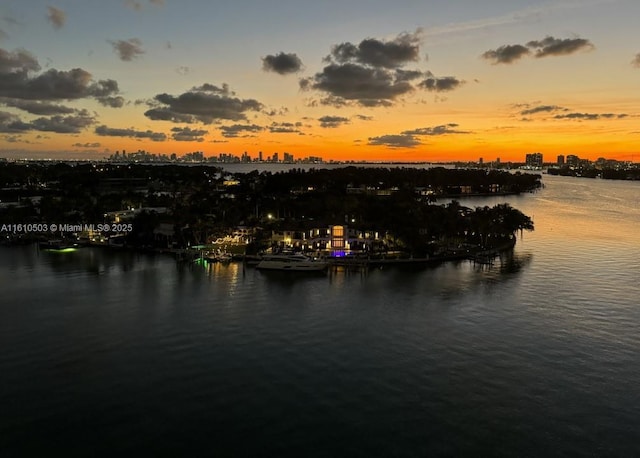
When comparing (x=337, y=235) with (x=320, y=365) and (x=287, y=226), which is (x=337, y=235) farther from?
(x=320, y=365)

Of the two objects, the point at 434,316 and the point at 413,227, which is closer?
the point at 434,316

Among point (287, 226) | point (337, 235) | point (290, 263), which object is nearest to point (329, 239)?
point (337, 235)

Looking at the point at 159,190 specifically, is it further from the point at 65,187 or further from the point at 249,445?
the point at 249,445

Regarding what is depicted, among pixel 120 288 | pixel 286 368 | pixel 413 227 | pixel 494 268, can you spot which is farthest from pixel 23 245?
pixel 494 268

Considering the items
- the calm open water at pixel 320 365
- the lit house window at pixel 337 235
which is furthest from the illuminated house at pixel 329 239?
the calm open water at pixel 320 365

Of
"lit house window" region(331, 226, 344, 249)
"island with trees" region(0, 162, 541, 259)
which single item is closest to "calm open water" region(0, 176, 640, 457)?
"island with trees" region(0, 162, 541, 259)

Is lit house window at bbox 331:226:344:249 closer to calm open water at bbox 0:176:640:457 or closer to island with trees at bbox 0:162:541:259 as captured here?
island with trees at bbox 0:162:541:259

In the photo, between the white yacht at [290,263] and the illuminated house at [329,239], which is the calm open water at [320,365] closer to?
the white yacht at [290,263]
